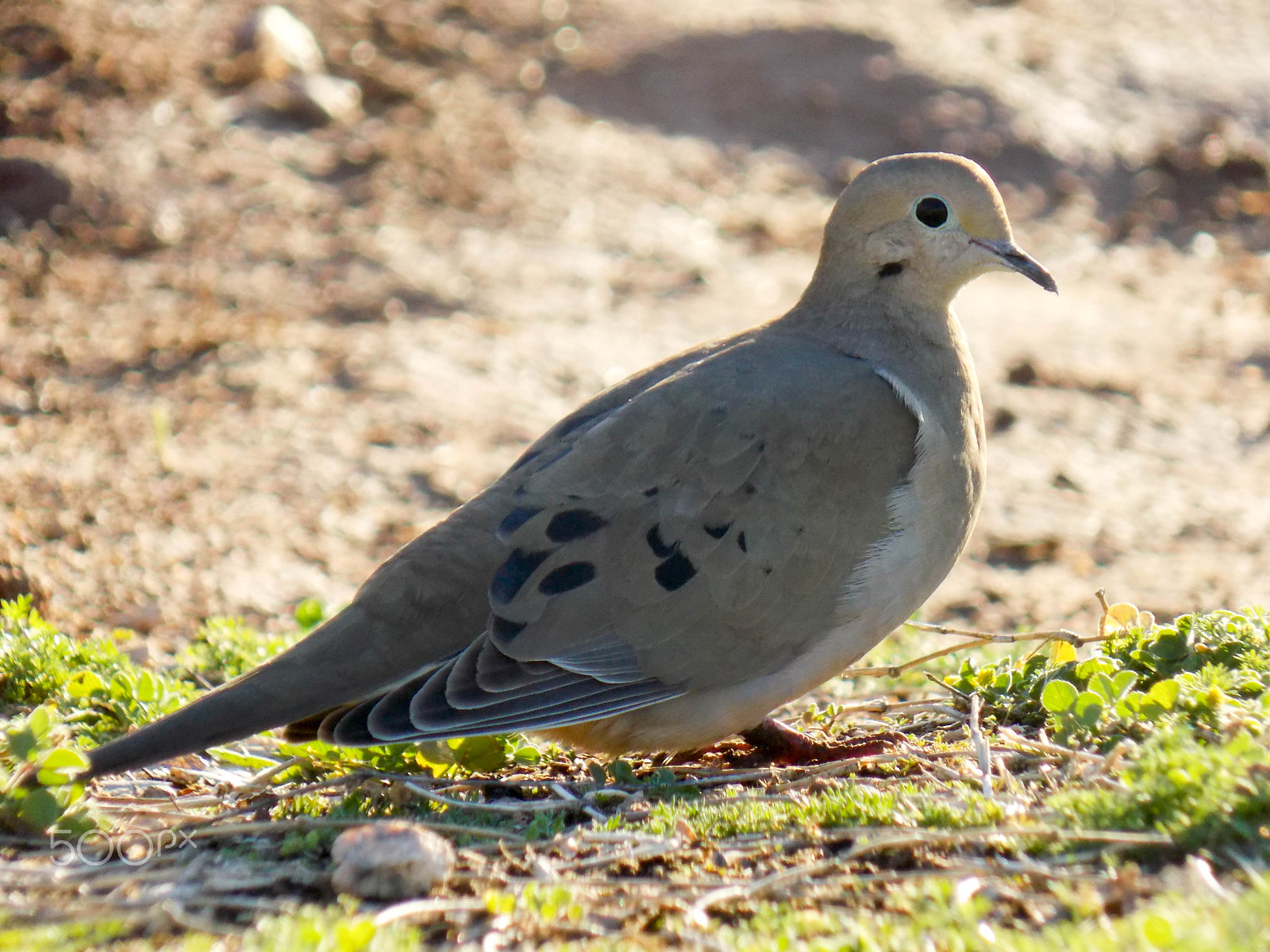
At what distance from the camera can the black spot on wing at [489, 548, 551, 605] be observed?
3484 millimetres

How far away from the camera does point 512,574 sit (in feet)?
11.5

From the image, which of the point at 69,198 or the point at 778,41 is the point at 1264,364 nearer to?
the point at 778,41

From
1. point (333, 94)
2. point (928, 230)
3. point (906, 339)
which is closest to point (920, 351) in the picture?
point (906, 339)

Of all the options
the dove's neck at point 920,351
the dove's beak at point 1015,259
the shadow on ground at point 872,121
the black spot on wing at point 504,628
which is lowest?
the black spot on wing at point 504,628

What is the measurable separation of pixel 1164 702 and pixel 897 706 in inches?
36.1

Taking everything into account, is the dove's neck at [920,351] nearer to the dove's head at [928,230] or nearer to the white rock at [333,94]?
the dove's head at [928,230]

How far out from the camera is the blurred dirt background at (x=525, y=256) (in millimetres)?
5926

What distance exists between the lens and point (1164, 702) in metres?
2.98

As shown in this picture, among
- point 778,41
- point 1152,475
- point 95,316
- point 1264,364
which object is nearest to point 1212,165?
point 1264,364

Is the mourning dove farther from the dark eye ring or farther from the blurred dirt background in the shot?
the blurred dirt background

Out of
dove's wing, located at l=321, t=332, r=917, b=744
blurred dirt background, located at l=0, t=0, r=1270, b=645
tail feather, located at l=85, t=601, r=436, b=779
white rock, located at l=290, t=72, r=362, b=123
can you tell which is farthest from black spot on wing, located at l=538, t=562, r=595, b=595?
white rock, located at l=290, t=72, r=362, b=123

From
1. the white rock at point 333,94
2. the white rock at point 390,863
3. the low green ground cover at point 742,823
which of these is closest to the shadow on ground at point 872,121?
the white rock at point 333,94

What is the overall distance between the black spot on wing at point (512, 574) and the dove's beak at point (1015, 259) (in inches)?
63.1

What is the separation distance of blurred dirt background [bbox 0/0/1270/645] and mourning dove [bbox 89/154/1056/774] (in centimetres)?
174
